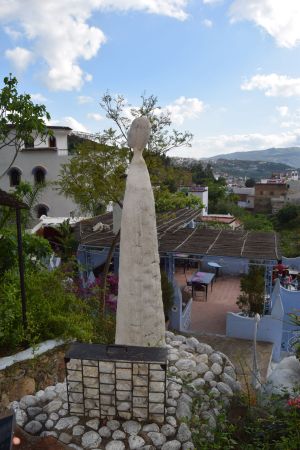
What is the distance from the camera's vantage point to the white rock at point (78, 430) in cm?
393

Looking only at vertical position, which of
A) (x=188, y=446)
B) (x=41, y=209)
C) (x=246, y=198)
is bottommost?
(x=246, y=198)

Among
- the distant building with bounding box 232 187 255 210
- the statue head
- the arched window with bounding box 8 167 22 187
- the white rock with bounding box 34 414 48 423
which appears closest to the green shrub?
the white rock with bounding box 34 414 48 423

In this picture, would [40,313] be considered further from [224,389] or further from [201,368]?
[224,389]

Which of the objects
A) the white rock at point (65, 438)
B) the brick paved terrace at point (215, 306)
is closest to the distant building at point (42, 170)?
the brick paved terrace at point (215, 306)

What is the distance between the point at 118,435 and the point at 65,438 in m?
0.56

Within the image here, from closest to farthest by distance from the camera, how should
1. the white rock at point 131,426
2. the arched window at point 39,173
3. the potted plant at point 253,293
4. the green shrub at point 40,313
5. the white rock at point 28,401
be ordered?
the white rock at point 131,426 → the white rock at point 28,401 → the green shrub at point 40,313 → the potted plant at point 253,293 → the arched window at point 39,173

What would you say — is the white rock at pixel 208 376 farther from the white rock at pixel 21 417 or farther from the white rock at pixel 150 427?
the white rock at pixel 21 417

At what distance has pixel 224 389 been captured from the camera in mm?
4863

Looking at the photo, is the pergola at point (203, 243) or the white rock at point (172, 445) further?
the pergola at point (203, 243)

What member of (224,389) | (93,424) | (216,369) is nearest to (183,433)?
(93,424)

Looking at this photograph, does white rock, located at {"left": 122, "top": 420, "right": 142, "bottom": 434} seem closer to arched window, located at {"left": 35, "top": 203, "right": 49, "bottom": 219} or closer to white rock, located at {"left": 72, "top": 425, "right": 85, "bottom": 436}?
white rock, located at {"left": 72, "top": 425, "right": 85, "bottom": 436}

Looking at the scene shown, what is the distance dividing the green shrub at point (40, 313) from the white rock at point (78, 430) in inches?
54.7

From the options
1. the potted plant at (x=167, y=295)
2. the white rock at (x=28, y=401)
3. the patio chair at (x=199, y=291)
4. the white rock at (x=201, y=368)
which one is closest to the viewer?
the white rock at (x=28, y=401)

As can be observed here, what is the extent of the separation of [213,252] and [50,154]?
49.6ft
